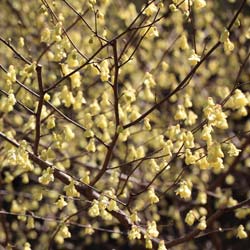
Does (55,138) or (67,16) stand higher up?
(67,16)

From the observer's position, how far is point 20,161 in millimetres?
2756

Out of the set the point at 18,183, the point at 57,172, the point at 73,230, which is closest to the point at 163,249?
the point at 57,172

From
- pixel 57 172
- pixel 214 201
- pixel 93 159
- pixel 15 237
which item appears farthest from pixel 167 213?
pixel 57 172

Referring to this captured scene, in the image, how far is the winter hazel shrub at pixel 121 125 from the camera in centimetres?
285

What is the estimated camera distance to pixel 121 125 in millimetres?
2910

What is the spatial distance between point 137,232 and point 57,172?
1.85 feet

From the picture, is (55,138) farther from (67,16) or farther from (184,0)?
(67,16)

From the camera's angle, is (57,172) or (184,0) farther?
(57,172)

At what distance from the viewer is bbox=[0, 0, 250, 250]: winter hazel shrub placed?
2848 millimetres

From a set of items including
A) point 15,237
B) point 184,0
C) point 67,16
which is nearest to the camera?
point 184,0

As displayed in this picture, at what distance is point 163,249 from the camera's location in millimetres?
2959

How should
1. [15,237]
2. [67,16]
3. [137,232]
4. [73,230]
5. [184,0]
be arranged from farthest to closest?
[73,230], [15,237], [67,16], [137,232], [184,0]

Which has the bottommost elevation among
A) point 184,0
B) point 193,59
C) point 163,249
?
point 163,249

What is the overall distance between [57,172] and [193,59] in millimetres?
950
